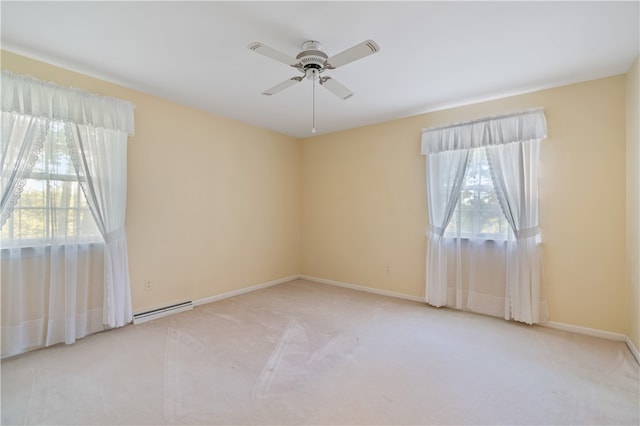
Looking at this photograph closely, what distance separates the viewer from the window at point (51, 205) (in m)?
2.55

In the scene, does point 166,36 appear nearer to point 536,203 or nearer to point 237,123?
point 237,123

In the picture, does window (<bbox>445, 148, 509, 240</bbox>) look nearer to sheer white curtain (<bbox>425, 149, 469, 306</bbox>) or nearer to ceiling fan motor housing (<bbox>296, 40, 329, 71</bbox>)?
sheer white curtain (<bbox>425, 149, 469, 306</bbox>)

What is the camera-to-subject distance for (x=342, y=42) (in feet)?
7.68

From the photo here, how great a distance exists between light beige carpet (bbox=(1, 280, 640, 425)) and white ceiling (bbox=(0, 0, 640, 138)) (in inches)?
103

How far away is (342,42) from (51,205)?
2976 millimetres

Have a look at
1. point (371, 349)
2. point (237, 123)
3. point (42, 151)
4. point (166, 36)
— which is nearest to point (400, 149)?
point (237, 123)

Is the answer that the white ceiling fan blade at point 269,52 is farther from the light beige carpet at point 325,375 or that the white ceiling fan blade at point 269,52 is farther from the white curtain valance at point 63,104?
the light beige carpet at point 325,375

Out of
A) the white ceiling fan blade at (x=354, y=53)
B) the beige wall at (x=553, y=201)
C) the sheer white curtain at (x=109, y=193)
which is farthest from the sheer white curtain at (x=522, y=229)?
the sheer white curtain at (x=109, y=193)

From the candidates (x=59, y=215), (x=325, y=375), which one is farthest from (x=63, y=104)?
(x=325, y=375)

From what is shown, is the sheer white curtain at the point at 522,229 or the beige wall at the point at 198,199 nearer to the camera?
the sheer white curtain at the point at 522,229

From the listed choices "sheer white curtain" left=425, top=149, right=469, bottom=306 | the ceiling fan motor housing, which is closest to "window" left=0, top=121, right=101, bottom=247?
the ceiling fan motor housing

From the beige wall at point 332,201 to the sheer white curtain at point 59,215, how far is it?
0.23 metres

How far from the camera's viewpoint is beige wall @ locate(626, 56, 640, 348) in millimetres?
2549

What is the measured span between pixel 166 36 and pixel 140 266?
8.05 feet
